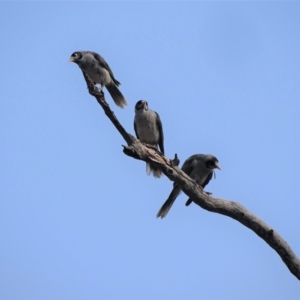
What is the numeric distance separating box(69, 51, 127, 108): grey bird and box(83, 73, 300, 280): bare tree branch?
335 cm

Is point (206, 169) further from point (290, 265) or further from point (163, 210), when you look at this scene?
Result: point (290, 265)

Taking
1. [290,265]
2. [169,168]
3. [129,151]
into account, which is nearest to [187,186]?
[169,168]

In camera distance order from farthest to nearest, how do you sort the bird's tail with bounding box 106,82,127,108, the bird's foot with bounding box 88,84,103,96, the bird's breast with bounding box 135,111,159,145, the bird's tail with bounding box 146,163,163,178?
1. the bird's tail with bounding box 106,82,127,108
2. the bird's breast with bounding box 135,111,159,145
3. the bird's tail with bounding box 146,163,163,178
4. the bird's foot with bounding box 88,84,103,96

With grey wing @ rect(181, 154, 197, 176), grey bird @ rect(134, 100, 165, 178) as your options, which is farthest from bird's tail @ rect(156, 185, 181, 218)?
grey bird @ rect(134, 100, 165, 178)

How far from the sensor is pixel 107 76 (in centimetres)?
1400

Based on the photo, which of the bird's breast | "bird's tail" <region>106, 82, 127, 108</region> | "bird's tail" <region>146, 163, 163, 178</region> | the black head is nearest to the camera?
the black head

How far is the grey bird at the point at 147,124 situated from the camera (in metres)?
14.0

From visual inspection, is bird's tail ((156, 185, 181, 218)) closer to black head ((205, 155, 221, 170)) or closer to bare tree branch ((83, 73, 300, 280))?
black head ((205, 155, 221, 170))

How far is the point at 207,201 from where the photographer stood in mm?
10312

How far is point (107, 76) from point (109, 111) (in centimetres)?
391

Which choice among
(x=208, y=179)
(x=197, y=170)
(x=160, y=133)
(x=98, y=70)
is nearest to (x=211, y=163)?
(x=197, y=170)

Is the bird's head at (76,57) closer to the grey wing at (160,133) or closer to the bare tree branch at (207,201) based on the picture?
the grey wing at (160,133)

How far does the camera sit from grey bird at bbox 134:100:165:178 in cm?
1399

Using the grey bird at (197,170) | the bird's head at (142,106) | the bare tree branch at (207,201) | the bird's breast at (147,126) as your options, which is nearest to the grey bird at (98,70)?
the bird's head at (142,106)
